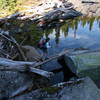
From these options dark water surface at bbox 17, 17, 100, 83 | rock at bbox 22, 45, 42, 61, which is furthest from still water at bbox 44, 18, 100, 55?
rock at bbox 22, 45, 42, 61

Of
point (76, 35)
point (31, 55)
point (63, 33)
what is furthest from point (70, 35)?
point (31, 55)

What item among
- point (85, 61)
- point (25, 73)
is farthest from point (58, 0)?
point (25, 73)

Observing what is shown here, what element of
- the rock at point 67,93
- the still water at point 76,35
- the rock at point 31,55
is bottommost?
the still water at point 76,35

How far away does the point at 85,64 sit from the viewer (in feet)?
25.4

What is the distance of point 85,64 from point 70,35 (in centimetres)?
704

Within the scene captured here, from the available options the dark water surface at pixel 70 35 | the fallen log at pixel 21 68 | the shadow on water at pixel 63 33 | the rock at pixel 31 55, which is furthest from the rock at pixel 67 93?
the shadow on water at pixel 63 33

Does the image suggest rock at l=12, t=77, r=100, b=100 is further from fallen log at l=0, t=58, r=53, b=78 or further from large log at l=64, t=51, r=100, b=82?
large log at l=64, t=51, r=100, b=82

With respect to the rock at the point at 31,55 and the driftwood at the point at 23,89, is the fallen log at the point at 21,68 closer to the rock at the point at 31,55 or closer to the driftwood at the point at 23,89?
the driftwood at the point at 23,89

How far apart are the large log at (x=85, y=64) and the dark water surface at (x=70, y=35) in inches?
47.6

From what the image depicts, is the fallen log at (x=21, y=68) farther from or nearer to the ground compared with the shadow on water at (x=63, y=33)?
farther from the ground

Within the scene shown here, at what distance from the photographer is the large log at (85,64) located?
749cm

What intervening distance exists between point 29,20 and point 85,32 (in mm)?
4465

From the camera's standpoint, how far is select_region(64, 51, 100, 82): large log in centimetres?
749

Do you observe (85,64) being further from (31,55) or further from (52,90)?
(52,90)
